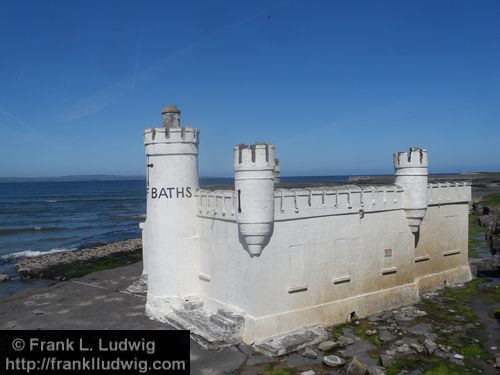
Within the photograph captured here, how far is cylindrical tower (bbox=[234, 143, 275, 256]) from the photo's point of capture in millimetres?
15750

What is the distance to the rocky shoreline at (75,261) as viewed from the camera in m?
32.0

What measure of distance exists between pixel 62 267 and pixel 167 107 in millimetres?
20988

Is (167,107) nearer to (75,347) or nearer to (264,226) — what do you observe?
(264,226)

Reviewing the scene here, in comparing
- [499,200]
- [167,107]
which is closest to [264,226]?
[167,107]

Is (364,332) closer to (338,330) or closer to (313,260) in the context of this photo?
(338,330)

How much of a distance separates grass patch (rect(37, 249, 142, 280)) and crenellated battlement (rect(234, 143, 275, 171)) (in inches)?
783

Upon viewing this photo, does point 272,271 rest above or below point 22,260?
above

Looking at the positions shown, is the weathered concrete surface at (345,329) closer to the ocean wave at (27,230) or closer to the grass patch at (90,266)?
the grass patch at (90,266)

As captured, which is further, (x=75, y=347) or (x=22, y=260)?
(x=22, y=260)

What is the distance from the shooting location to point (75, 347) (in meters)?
15.5

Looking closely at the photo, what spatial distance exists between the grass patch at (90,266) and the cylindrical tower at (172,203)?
1438 centimetres

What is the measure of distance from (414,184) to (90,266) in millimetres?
24986

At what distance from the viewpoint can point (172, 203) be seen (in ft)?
61.4

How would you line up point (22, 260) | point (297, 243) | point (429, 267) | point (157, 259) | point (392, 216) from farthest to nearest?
point (22, 260), point (429, 267), point (392, 216), point (157, 259), point (297, 243)
